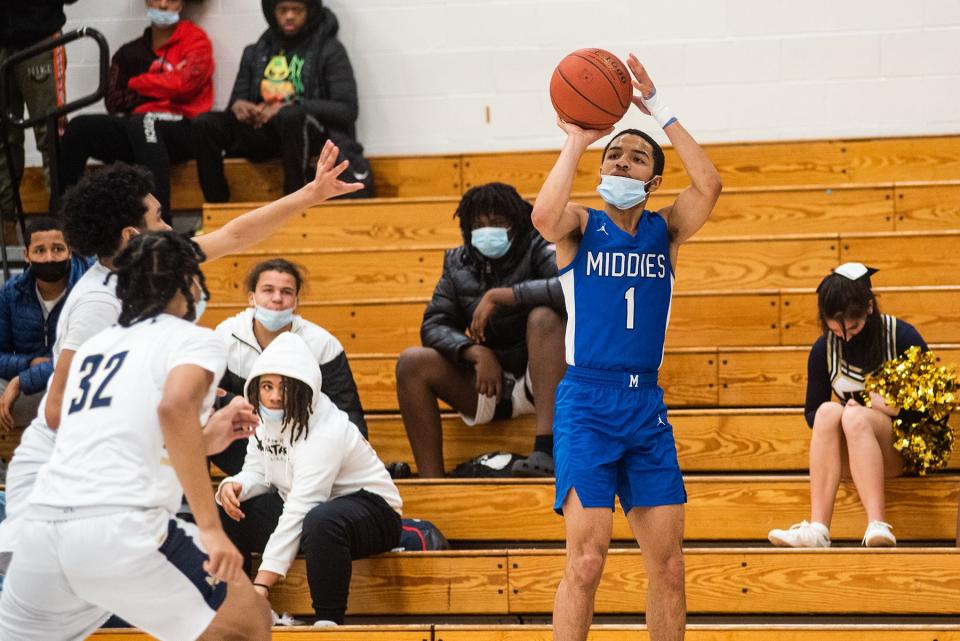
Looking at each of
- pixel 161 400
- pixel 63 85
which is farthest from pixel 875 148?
pixel 161 400

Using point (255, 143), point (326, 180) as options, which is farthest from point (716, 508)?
point (255, 143)

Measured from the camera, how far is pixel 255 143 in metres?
6.20

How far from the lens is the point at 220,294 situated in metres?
5.61

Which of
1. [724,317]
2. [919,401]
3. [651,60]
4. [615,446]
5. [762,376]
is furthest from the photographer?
[651,60]

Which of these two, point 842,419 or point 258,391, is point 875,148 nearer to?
point 842,419

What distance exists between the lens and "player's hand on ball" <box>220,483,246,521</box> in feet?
12.5

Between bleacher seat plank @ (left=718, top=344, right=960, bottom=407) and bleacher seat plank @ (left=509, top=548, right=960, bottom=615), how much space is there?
1.02 meters

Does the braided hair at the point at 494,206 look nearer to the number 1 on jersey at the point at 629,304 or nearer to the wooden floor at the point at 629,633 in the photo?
the number 1 on jersey at the point at 629,304

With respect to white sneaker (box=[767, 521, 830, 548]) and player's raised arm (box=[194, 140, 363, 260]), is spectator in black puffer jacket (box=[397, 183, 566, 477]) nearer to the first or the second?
white sneaker (box=[767, 521, 830, 548])

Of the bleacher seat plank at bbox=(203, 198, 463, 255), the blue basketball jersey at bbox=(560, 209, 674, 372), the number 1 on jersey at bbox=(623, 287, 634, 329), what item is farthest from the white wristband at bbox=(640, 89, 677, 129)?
the bleacher seat plank at bbox=(203, 198, 463, 255)

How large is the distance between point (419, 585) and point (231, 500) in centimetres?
61

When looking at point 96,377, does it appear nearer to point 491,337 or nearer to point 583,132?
point 583,132

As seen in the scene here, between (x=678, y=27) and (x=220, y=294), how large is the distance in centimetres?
259

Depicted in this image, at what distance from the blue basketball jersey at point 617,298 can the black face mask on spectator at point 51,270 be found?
225 centimetres
